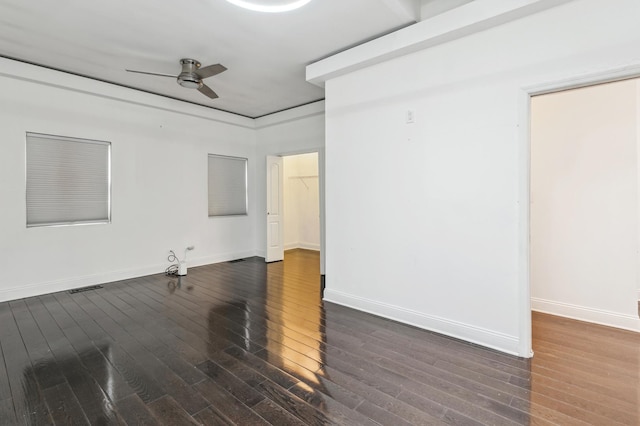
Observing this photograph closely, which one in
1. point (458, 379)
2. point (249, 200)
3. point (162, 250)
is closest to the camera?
point (458, 379)

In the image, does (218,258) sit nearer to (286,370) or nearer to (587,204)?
(286,370)

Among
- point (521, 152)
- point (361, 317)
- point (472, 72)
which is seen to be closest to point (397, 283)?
point (361, 317)

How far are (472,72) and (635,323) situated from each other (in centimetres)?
285

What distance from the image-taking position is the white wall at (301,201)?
26.0 feet

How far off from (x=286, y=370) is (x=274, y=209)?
441 cm

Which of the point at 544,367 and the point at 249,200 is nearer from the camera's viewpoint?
the point at 544,367

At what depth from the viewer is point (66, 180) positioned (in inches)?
176

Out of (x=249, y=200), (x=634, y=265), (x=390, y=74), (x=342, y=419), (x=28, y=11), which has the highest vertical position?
(x=28, y=11)

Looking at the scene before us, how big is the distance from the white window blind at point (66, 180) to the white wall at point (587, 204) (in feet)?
19.3

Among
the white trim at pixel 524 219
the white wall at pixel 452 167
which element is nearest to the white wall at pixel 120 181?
the white wall at pixel 452 167

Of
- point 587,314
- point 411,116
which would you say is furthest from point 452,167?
point 587,314

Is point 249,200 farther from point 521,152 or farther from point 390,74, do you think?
point 521,152

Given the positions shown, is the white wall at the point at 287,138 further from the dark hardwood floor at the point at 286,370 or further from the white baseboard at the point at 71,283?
the dark hardwood floor at the point at 286,370

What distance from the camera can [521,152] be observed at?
103 inches
